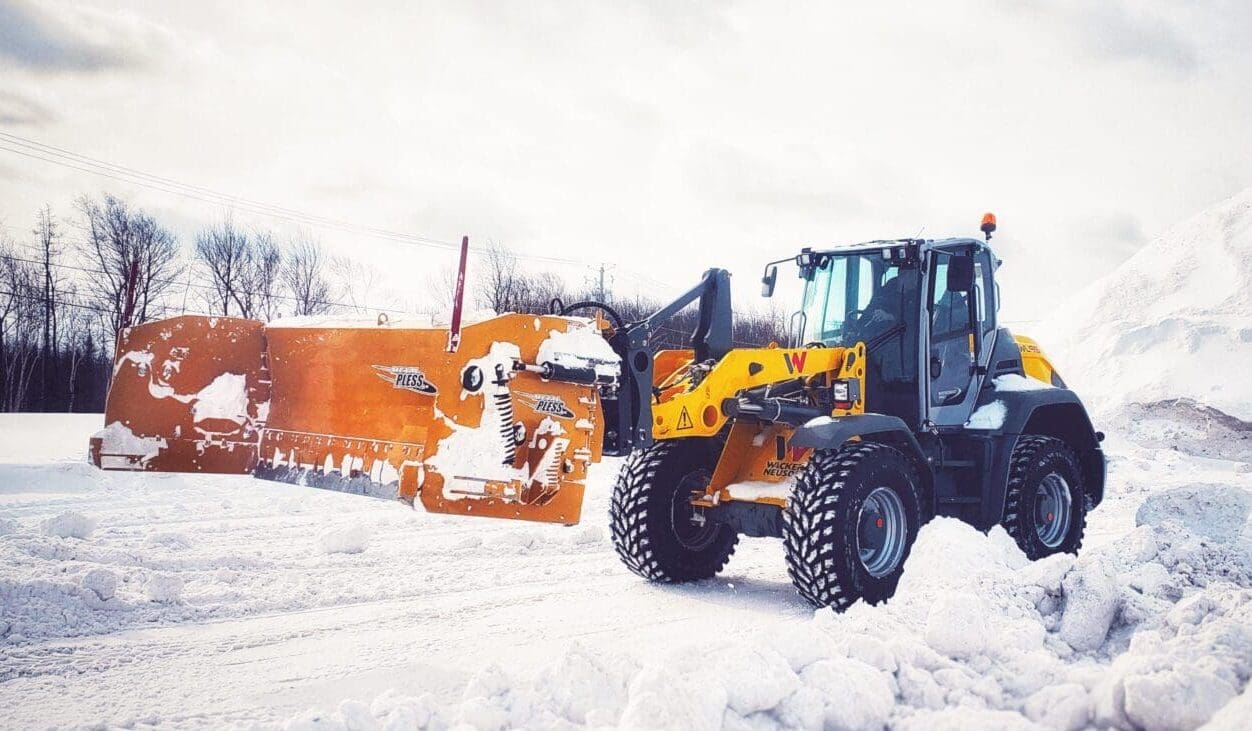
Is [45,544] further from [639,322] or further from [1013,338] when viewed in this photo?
[1013,338]

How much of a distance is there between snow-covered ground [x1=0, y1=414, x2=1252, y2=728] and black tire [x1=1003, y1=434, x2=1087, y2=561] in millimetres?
947

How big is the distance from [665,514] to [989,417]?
105 inches

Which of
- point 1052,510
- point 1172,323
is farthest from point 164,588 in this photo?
point 1172,323

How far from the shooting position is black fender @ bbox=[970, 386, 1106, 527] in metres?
6.29

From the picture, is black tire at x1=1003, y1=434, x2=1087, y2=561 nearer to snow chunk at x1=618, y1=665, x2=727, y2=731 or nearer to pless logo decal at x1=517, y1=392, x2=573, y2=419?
pless logo decal at x1=517, y1=392, x2=573, y2=419

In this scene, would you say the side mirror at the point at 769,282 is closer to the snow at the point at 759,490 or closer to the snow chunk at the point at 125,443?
the snow at the point at 759,490

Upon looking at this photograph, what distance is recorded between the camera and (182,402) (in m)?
5.22

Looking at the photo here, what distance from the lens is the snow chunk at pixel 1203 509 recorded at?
6.88m

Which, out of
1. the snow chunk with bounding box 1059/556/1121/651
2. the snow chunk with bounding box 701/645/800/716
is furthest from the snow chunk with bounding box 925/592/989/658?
the snow chunk with bounding box 701/645/800/716

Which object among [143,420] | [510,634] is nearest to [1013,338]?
[510,634]

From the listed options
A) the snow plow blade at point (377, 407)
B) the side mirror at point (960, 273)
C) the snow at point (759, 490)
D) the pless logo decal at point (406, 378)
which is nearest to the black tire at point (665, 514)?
the snow at point (759, 490)

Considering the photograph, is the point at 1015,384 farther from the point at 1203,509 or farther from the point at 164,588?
the point at 164,588

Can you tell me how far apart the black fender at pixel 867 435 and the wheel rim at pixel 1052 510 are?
5.04ft

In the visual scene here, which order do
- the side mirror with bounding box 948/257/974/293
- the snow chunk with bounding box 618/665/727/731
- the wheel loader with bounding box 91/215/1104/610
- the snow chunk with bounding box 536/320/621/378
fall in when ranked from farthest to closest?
the side mirror with bounding box 948/257/974/293 → the snow chunk with bounding box 536/320/621/378 → the wheel loader with bounding box 91/215/1104/610 → the snow chunk with bounding box 618/665/727/731
